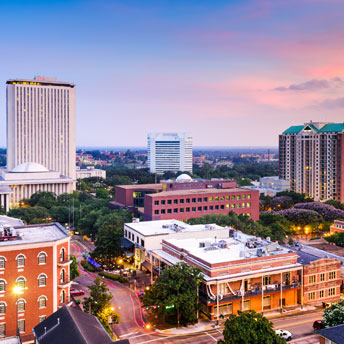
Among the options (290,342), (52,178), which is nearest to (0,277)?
(290,342)

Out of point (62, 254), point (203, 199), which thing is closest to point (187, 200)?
point (203, 199)

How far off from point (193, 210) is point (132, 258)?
103ft

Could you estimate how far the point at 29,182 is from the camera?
154625 mm

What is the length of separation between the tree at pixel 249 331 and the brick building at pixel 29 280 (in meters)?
20.6

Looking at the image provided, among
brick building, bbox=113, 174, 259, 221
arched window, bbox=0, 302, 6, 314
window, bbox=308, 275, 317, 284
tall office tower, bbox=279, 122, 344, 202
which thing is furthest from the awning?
tall office tower, bbox=279, 122, 344, 202

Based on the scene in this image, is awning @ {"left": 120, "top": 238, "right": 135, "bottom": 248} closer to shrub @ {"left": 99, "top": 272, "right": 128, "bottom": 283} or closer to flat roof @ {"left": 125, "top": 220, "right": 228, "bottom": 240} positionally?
flat roof @ {"left": 125, "top": 220, "right": 228, "bottom": 240}

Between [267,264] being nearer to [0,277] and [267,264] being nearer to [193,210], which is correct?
[0,277]

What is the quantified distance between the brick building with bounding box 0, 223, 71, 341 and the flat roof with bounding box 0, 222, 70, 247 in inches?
4.3

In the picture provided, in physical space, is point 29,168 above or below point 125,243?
above

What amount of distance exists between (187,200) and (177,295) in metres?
56.9

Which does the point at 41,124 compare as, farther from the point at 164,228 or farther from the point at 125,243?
the point at 164,228

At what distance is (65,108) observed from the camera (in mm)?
197500

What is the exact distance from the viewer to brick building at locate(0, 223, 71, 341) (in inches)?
1781

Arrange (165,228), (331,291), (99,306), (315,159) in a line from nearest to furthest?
1. (99,306)
2. (331,291)
3. (165,228)
4. (315,159)
